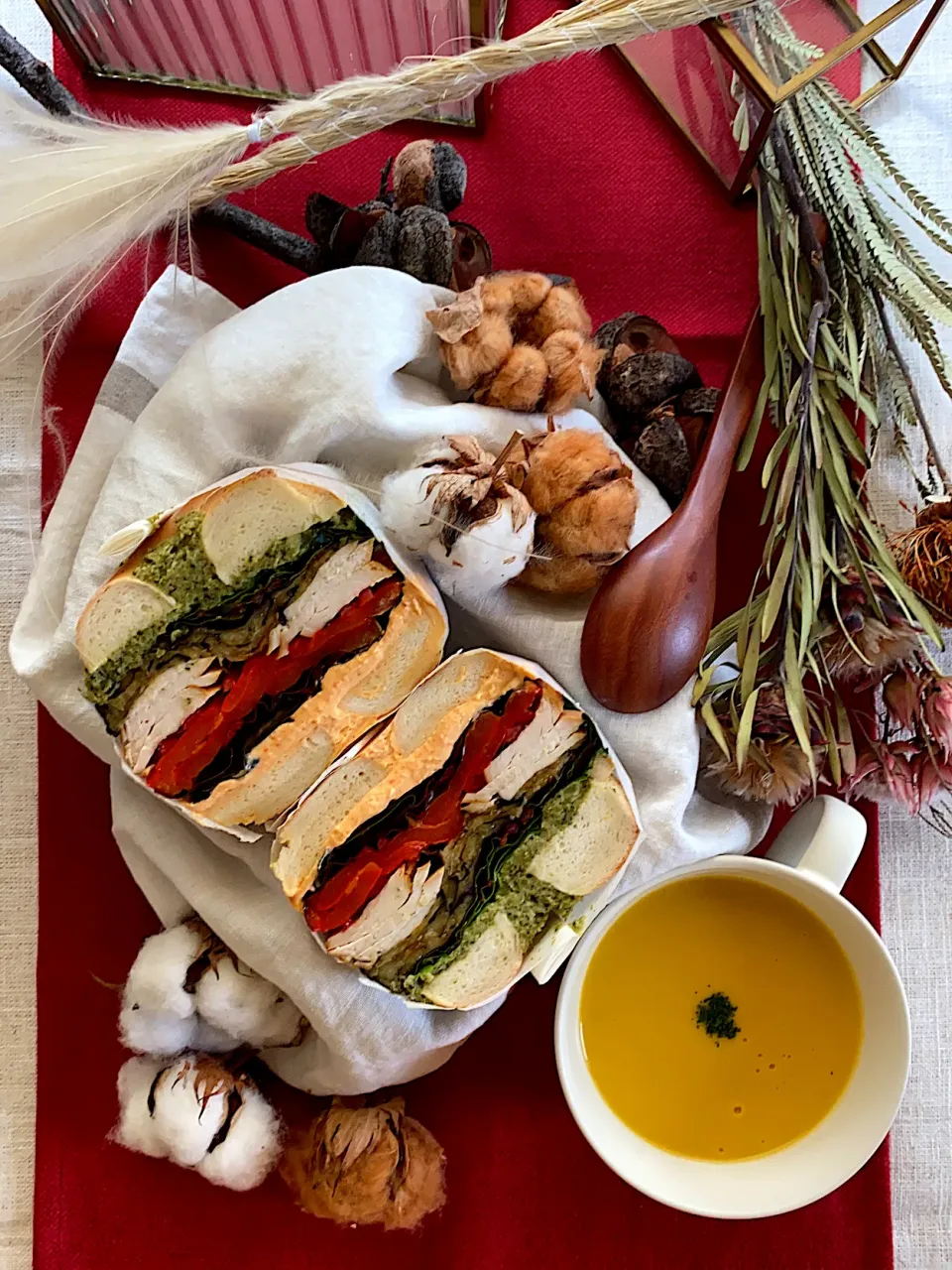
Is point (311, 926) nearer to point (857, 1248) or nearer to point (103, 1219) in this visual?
point (103, 1219)

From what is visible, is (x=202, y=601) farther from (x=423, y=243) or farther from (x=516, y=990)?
(x=516, y=990)

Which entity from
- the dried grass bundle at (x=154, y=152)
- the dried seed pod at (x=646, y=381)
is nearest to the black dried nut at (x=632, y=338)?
the dried seed pod at (x=646, y=381)

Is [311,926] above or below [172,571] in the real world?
below

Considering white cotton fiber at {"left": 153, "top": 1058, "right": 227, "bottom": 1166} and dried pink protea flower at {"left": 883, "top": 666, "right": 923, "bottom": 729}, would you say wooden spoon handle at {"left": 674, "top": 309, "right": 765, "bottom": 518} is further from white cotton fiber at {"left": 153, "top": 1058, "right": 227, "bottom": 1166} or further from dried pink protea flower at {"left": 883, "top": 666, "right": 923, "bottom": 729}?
white cotton fiber at {"left": 153, "top": 1058, "right": 227, "bottom": 1166}

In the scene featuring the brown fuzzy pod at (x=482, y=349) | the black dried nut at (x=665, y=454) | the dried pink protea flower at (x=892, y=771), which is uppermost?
the brown fuzzy pod at (x=482, y=349)

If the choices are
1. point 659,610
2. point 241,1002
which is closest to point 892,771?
point 659,610

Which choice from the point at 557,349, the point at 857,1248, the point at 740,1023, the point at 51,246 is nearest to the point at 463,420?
the point at 557,349

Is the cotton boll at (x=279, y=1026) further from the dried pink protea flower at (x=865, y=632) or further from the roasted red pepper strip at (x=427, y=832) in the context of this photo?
the dried pink protea flower at (x=865, y=632)

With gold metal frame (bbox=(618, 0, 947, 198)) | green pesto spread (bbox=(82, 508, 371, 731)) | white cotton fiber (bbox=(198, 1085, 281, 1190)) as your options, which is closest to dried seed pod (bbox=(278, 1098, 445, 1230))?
white cotton fiber (bbox=(198, 1085, 281, 1190))
